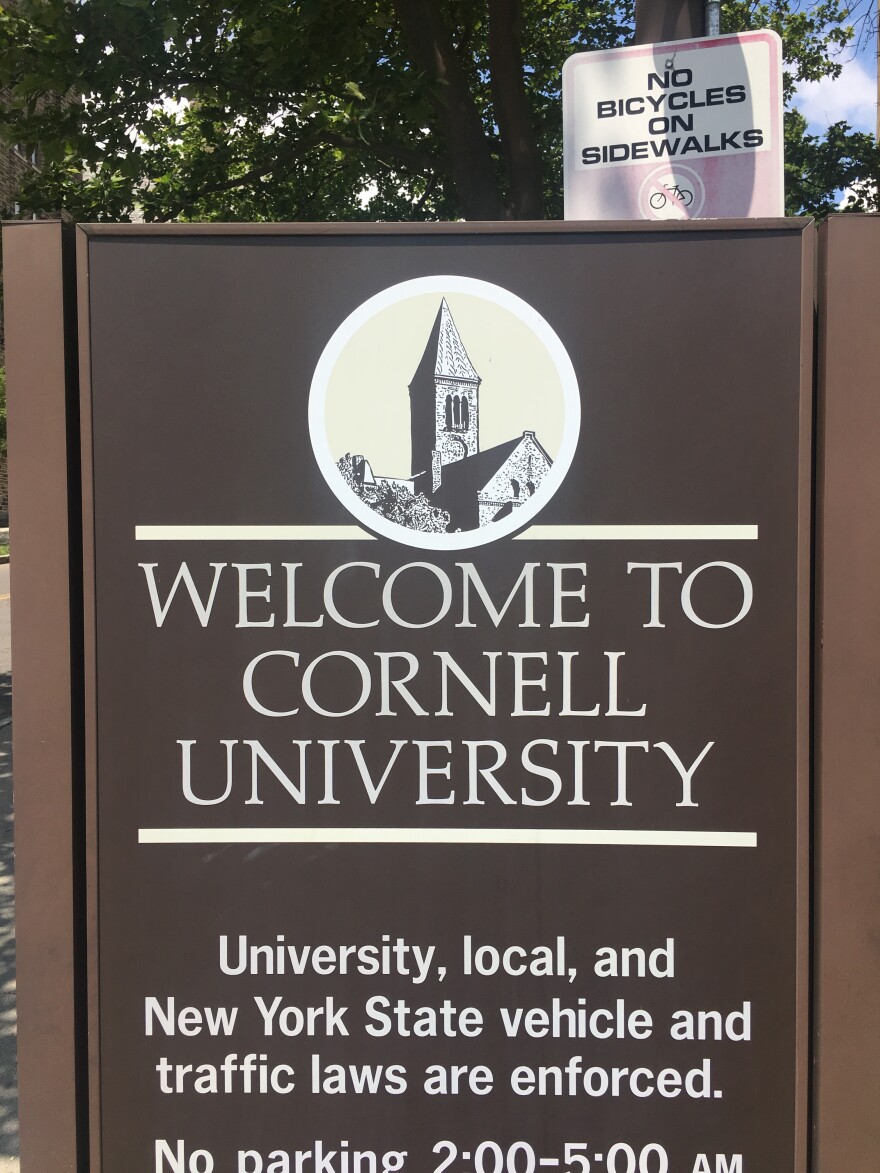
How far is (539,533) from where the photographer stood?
2.04 meters

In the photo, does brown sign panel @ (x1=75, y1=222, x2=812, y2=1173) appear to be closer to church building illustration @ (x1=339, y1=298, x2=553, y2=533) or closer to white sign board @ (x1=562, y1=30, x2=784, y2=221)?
church building illustration @ (x1=339, y1=298, x2=553, y2=533)

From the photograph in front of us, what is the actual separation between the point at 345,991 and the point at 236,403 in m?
1.21

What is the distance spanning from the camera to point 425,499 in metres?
2.03

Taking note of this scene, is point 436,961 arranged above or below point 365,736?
below

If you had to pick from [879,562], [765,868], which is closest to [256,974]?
[765,868]

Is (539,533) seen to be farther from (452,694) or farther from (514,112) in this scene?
(514,112)

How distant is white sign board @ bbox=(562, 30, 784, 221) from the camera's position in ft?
9.78

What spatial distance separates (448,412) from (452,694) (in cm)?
56

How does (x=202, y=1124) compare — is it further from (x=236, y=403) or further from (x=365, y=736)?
(x=236, y=403)

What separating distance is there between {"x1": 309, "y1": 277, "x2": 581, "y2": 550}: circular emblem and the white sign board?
50.6 inches

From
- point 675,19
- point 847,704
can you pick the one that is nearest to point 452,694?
point 847,704

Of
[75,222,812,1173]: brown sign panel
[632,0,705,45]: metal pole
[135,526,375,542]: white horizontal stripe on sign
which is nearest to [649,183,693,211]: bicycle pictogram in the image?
[632,0,705,45]: metal pole

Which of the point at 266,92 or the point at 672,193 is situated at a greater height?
the point at 266,92

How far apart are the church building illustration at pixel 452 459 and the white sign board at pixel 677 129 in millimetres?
1350
